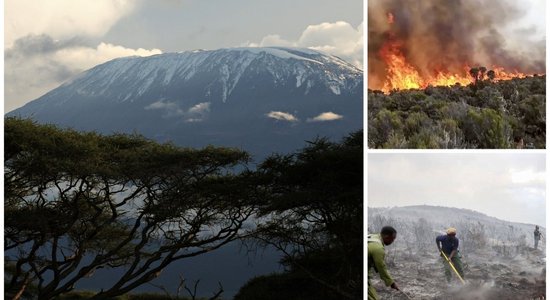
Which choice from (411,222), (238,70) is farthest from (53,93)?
(411,222)

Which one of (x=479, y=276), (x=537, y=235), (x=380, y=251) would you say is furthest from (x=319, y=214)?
(x=537, y=235)

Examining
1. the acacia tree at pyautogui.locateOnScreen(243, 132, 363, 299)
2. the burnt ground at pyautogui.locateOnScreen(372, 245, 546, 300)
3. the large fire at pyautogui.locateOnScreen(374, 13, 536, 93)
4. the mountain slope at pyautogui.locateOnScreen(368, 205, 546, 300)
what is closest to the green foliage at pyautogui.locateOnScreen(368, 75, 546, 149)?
the large fire at pyautogui.locateOnScreen(374, 13, 536, 93)

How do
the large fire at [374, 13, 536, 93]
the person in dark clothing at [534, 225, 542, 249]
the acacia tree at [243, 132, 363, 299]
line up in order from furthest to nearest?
the acacia tree at [243, 132, 363, 299], the large fire at [374, 13, 536, 93], the person in dark clothing at [534, 225, 542, 249]

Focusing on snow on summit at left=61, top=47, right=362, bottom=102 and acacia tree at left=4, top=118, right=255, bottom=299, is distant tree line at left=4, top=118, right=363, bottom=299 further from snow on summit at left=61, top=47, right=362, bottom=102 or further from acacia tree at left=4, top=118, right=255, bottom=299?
snow on summit at left=61, top=47, right=362, bottom=102

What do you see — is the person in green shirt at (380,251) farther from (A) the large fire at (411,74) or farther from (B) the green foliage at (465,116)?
(A) the large fire at (411,74)

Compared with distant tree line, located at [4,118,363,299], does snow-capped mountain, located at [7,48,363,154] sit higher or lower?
higher

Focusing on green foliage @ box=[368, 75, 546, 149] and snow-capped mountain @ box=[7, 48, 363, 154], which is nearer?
green foliage @ box=[368, 75, 546, 149]

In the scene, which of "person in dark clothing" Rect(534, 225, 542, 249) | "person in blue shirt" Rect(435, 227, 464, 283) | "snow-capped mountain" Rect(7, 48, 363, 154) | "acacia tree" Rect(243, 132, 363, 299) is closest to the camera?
"person in dark clothing" Rect(534, 225, 542, 249)

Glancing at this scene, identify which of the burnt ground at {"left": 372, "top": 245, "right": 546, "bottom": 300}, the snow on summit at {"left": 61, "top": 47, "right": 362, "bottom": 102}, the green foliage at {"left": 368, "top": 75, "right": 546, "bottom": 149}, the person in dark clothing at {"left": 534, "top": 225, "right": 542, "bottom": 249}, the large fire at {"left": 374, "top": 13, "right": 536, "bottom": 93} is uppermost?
the snow on summit at {"left": 61, "top": 47, "right": 362, "bottom": 102}
